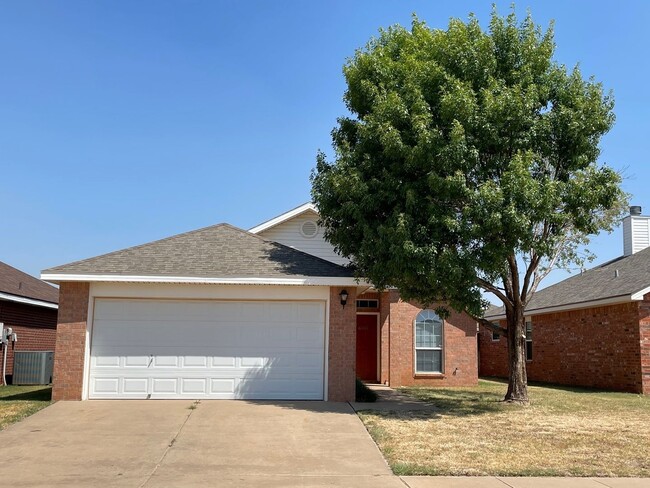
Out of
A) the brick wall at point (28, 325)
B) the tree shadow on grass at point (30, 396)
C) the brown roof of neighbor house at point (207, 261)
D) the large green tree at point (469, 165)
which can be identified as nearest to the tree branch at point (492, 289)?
the large green tree at point (469, 165)

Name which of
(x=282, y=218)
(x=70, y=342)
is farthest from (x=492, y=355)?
(x=70, y=342)

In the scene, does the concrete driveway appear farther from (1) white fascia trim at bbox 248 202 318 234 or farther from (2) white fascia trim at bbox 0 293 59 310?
(1) white fascia trim at bbox 248 202 318 234

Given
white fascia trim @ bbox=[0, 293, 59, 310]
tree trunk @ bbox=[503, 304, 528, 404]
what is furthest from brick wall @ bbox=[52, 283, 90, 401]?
tree trunk @ bbox=[503, 304, 528, 404]

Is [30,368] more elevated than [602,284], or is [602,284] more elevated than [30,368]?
[602,284]

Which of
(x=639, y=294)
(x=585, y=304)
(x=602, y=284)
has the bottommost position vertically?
(x=585, y=304)

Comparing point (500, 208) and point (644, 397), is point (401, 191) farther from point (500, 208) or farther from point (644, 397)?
point (644, 397)

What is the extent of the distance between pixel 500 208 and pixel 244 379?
687cm

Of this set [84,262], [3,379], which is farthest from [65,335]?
[3,379]

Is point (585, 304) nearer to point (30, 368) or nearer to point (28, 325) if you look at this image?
point (30, 368)

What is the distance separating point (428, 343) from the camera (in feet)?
66.7

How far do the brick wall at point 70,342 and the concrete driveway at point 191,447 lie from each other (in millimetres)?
585

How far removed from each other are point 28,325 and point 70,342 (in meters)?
8.77

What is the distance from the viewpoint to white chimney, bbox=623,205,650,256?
25400 millimetres

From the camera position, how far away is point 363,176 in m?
13.7
